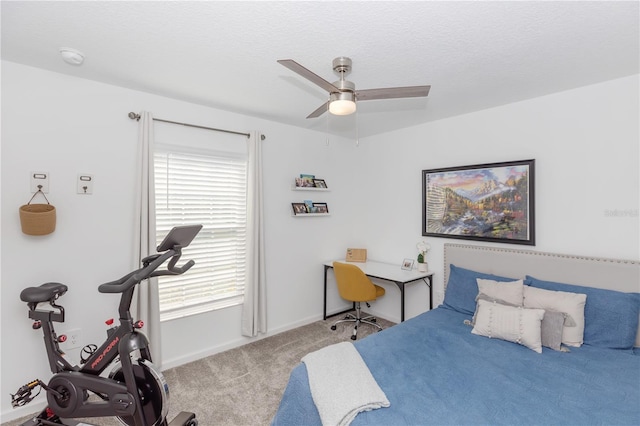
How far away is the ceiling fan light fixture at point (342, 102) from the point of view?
181 centimetres

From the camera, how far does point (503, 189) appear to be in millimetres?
3031

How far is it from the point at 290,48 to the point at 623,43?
2077 mm

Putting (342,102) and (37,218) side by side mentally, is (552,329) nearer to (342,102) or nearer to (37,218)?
(342,102)

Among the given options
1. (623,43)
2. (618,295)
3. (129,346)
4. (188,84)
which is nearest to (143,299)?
(129,346)

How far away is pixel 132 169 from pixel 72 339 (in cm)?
144

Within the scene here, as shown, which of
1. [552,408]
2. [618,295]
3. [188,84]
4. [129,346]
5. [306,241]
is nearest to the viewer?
[552,408]

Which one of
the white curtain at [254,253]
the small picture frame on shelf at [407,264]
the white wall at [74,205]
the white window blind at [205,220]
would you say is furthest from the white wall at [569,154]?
the white wall at [74,205]

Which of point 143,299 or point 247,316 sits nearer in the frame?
point 143,299

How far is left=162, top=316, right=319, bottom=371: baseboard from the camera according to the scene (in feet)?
9.57

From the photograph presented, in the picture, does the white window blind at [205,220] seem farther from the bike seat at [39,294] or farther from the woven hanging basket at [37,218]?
the bike seat at [39,294]

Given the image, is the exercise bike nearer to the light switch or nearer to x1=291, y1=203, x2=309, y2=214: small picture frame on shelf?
the light switch

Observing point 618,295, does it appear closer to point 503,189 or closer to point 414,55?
point 503,189

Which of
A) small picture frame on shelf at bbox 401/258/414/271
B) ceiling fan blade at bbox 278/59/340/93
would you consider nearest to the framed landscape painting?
small picture frame on shelf at bbox 401/258/414/271

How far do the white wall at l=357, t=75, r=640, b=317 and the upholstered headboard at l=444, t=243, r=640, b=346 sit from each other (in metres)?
Answer: 0.12
